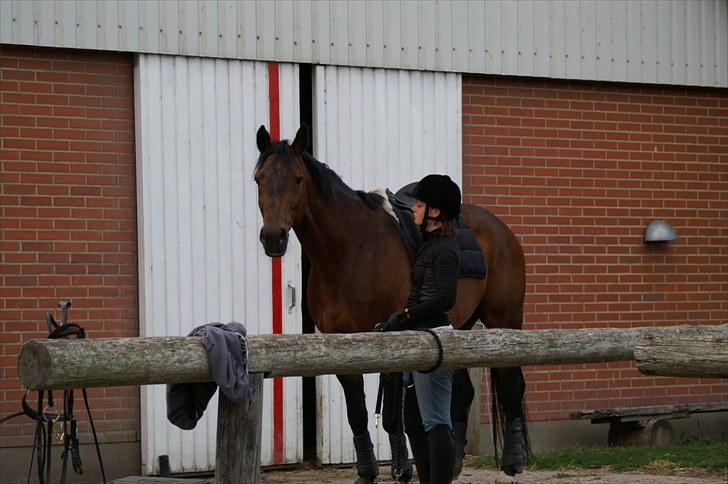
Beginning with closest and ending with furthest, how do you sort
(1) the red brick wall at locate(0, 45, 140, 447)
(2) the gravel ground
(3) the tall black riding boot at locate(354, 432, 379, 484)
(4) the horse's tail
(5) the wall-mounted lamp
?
(3) the tall black riding boot at locate(354, 432, 379, 484) < (4) the horse's tail < (1) the red brick wall at locate(0, 45, 140, 447) < (2) the gravel ground < (5) the wall-mounted lamp

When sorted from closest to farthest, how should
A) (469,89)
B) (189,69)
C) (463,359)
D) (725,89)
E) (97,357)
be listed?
(97,357)
(463,359)
(189,69)
(469,89)
(725,89)

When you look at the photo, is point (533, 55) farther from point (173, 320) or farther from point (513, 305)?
point (173, 320)

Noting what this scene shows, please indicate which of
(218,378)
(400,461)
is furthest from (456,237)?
(218,378)

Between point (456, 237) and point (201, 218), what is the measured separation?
219cm

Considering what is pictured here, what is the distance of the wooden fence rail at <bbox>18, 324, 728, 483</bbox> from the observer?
5.01 meters

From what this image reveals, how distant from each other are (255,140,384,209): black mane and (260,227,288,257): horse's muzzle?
1.69ft

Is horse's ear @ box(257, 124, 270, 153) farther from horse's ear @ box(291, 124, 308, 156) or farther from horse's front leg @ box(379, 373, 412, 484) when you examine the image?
horse's front leg @ box(379, 373, 412, 484)

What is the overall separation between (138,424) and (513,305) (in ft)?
9.43

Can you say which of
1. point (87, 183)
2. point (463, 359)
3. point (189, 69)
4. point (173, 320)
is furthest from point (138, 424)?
point (463, 359)

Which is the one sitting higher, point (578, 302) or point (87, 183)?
point (87, 183)

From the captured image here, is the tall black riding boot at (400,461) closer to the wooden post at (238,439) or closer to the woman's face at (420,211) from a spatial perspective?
the woman's face at (420,211)

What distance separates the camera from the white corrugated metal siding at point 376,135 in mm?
10875

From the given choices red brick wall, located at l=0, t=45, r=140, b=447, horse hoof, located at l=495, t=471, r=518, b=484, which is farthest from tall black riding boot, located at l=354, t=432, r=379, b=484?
red brick wall, located at l=0, t=45, r=140, b=447

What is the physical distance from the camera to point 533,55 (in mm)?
11719
